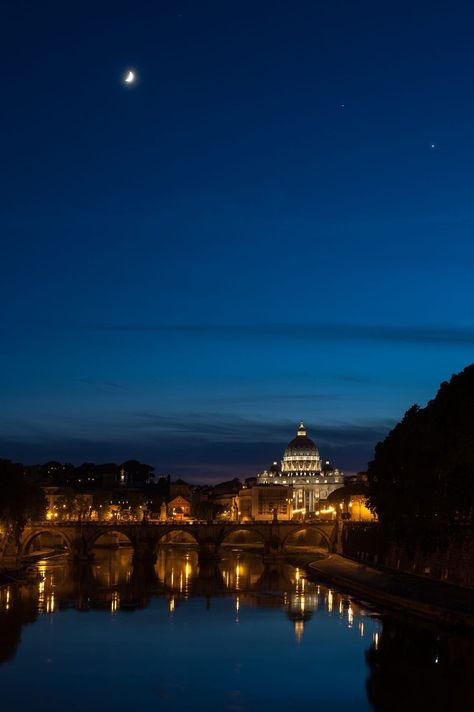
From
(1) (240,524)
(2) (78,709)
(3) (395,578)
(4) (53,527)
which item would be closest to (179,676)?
(2) (78,709)

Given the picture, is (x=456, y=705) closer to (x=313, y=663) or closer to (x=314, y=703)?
(x=314, y=703)

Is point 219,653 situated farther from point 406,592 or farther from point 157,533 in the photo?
point 157,533

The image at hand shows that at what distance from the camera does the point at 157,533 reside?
117 metres

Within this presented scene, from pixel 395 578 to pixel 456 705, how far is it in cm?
3746

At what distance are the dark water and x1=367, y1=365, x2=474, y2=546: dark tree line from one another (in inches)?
269

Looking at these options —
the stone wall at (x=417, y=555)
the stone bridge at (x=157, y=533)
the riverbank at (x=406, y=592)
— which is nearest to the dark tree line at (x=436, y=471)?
the stone wall at (x=417, y=555)

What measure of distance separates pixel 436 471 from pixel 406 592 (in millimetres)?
7751

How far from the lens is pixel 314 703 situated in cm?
3969

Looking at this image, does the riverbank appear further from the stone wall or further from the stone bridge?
the stone bridge

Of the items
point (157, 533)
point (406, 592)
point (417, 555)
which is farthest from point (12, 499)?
point (406, 592)

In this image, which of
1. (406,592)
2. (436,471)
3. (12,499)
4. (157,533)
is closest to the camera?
(406,592)

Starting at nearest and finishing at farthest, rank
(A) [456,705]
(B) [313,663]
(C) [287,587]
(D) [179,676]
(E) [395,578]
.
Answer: (A) [456,705]
(D) [179,676]
(B) [313,663]
(E) [395,578]
(C) [287,587]

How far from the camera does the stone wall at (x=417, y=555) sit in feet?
210

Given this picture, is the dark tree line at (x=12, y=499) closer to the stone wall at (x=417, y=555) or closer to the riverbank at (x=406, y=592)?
the riverbank at (x=406, y=592)
